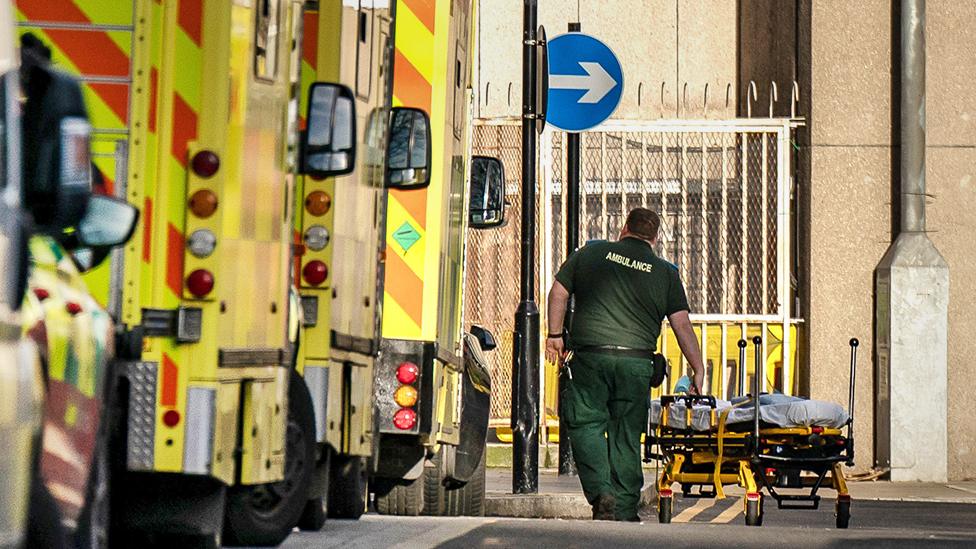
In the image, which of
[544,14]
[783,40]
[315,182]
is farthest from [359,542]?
[544,14]

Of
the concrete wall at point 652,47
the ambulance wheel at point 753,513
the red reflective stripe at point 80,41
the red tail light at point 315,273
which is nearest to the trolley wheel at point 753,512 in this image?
the ambulance wheel at point 753,513

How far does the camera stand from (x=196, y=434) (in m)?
7.08

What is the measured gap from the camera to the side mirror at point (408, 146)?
10.2 meters

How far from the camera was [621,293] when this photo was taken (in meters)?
12.4

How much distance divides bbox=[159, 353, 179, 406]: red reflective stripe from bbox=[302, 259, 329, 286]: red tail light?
2301 mm

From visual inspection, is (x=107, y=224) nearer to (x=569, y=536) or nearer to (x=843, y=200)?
(x=569, y=536)

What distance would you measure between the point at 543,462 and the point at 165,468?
11965 millimetres

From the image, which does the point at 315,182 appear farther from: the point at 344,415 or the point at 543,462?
the point at 543,462

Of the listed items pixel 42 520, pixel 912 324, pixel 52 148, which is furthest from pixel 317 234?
pixel 912 324

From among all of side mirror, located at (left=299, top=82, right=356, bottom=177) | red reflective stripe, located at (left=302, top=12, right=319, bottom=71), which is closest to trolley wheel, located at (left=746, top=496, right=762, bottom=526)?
red reflective stripe, located at (left=302, top=12, right=319, bottom=71)

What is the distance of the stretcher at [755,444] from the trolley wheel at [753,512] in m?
0.25

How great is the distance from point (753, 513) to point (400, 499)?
222 cm

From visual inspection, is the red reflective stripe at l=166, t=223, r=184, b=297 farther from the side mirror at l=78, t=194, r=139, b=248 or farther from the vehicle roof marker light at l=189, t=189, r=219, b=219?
the side mirror at l=78, t=194, r=139, b=248

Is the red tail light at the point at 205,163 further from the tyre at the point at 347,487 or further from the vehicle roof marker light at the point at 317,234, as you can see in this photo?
the tyre at the point at 347,487
